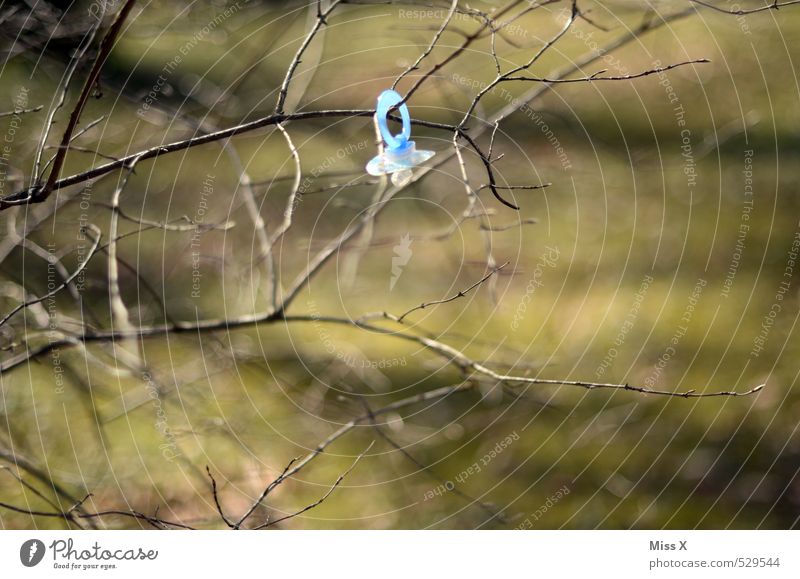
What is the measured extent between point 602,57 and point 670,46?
15 cm

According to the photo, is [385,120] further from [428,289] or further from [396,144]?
[428,289]

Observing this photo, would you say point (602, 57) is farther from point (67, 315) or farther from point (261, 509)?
point (67, 315)

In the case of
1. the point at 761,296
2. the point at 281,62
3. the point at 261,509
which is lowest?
the point at 261,509

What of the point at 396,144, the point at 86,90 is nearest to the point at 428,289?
the point at 396,144

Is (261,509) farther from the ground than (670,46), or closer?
closer

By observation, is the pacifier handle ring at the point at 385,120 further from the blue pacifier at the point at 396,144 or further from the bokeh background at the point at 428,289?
the bokeh background at the point at 428,289

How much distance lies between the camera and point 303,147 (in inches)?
48.3

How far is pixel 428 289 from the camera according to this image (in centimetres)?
123

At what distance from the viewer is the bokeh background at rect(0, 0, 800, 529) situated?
1.12m

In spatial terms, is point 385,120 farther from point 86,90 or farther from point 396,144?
point 86,90

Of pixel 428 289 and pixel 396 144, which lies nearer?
pixel 396 144

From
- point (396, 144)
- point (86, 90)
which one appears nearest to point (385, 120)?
point (396, 144)

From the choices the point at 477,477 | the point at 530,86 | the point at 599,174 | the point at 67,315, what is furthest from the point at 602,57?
the point at 67,315

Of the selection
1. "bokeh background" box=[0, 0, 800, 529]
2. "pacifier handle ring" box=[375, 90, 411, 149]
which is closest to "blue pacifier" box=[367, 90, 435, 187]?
"pacifier handle ring" box=[375, 90, 411, 149]
